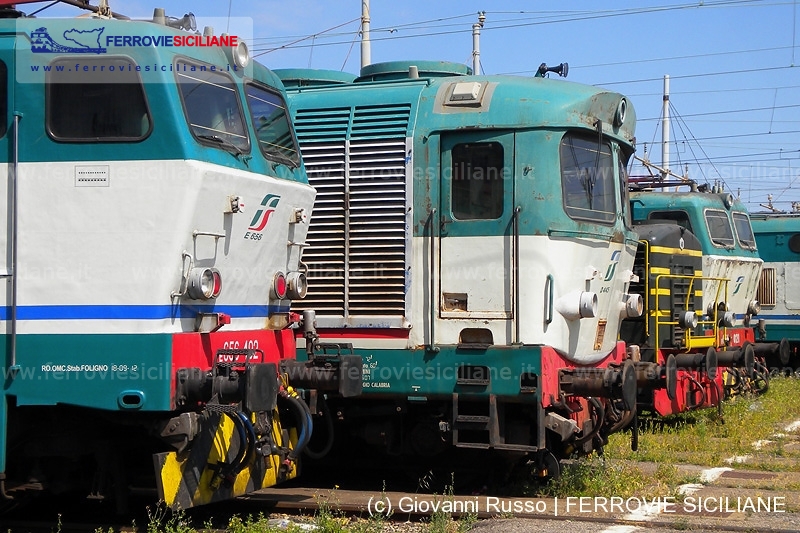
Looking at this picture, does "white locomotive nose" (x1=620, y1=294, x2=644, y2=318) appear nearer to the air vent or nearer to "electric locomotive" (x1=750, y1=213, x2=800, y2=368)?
the air vent

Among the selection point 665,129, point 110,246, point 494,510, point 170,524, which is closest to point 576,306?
point 494,510

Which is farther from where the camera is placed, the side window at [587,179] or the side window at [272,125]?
the side window at [587,179]

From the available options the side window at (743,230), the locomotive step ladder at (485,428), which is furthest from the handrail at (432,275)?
the side window at (743,230)

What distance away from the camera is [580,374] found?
30.3 feet

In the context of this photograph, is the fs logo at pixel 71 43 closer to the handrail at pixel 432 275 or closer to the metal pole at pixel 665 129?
the handrail at pixel 432 275

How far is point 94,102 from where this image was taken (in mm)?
6848

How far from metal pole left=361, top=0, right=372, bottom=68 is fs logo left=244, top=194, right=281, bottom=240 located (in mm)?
9910

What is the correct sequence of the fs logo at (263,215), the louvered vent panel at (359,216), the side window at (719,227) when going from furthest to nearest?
1. the side window at (719,227)
2. the louvered vent panel at (359,216)
3. the fs logo at (263,215)

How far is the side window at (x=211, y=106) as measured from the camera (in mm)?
7031

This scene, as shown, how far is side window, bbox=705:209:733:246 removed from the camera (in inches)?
635

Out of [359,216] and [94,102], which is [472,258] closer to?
[359,216]

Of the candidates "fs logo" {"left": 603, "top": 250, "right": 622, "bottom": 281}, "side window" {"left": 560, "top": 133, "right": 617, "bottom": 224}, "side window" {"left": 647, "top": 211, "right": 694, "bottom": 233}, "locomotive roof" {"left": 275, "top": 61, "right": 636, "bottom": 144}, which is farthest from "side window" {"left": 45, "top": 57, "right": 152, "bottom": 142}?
"side window" {"left": 647, "top": 211, "right": 694, "bottom": 233}

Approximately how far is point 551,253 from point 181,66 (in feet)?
12.6

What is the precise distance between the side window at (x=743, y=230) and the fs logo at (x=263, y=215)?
11.3 m
